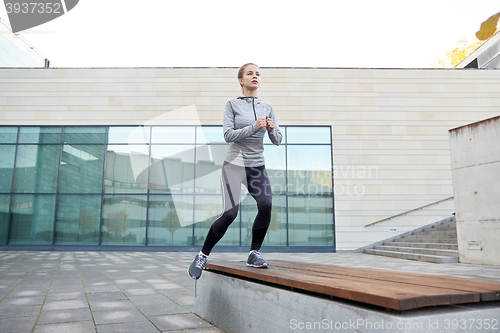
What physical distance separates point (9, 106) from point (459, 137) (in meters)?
15.3

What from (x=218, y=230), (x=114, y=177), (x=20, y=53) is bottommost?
(x=218, y=230)

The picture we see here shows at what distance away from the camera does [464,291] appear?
60.9 inches

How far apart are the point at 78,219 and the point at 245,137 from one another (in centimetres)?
1249

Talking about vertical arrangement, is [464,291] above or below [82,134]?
below

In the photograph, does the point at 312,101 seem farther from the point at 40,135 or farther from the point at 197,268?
the point at 197,268

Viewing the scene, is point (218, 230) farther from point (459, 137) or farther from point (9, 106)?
point (9, 106)

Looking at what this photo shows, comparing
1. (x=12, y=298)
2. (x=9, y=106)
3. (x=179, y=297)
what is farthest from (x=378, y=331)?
(x=9, y=106)

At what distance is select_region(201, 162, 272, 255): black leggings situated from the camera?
121 inches

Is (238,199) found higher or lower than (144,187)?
Answer: lower

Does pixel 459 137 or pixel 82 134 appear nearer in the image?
pixel 459 137

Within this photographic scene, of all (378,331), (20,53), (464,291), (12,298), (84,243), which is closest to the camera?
(378,331)

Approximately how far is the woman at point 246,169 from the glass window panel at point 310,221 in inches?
416

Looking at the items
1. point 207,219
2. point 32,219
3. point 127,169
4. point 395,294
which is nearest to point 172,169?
point 127,169

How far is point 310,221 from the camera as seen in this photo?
13633 millimetres
